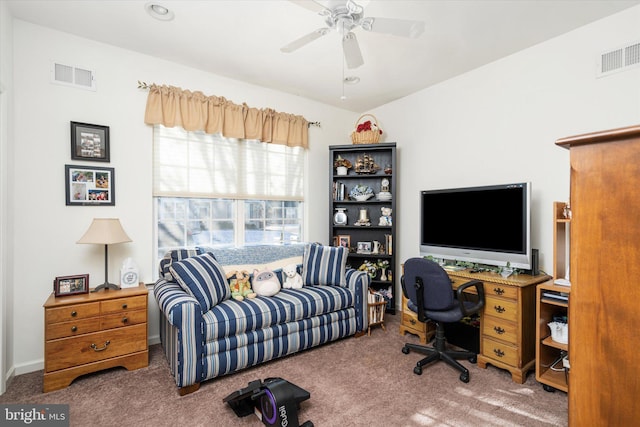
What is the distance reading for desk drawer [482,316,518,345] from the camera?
2383 mm

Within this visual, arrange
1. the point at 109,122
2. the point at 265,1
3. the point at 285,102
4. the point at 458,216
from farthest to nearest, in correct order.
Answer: the point at 285,102, the point at 458,216, the point at 109,122, the point at 265,1

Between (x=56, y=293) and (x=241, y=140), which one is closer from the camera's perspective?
(x=56, y=293)


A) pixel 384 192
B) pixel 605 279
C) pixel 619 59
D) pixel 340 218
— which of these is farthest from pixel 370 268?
pixel 605 279

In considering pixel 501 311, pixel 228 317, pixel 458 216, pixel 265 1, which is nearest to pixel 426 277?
pixel 501 311

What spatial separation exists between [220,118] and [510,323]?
3.29 meters

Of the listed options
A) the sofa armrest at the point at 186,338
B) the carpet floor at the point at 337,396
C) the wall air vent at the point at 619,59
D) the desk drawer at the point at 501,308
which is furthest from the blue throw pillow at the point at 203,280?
the wall air vent at the point at 619,59

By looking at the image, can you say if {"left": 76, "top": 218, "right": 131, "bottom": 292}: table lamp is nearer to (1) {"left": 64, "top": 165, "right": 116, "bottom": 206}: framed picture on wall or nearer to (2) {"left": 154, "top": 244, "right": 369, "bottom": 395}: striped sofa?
(1) {"left": 64, "top": 165, "right": 116, "bottom": 206}: framed picture on wall

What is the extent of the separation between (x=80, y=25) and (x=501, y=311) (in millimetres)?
4065

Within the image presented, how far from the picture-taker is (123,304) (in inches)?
95.9

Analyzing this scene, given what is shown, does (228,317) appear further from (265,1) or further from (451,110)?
(451,110)

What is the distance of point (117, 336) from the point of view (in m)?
2.42

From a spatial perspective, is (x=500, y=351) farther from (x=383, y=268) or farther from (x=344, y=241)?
(x=344, y=241)

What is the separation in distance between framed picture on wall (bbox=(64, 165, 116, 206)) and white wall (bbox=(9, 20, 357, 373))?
0.15ft

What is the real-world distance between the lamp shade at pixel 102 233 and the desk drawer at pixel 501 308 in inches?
120
